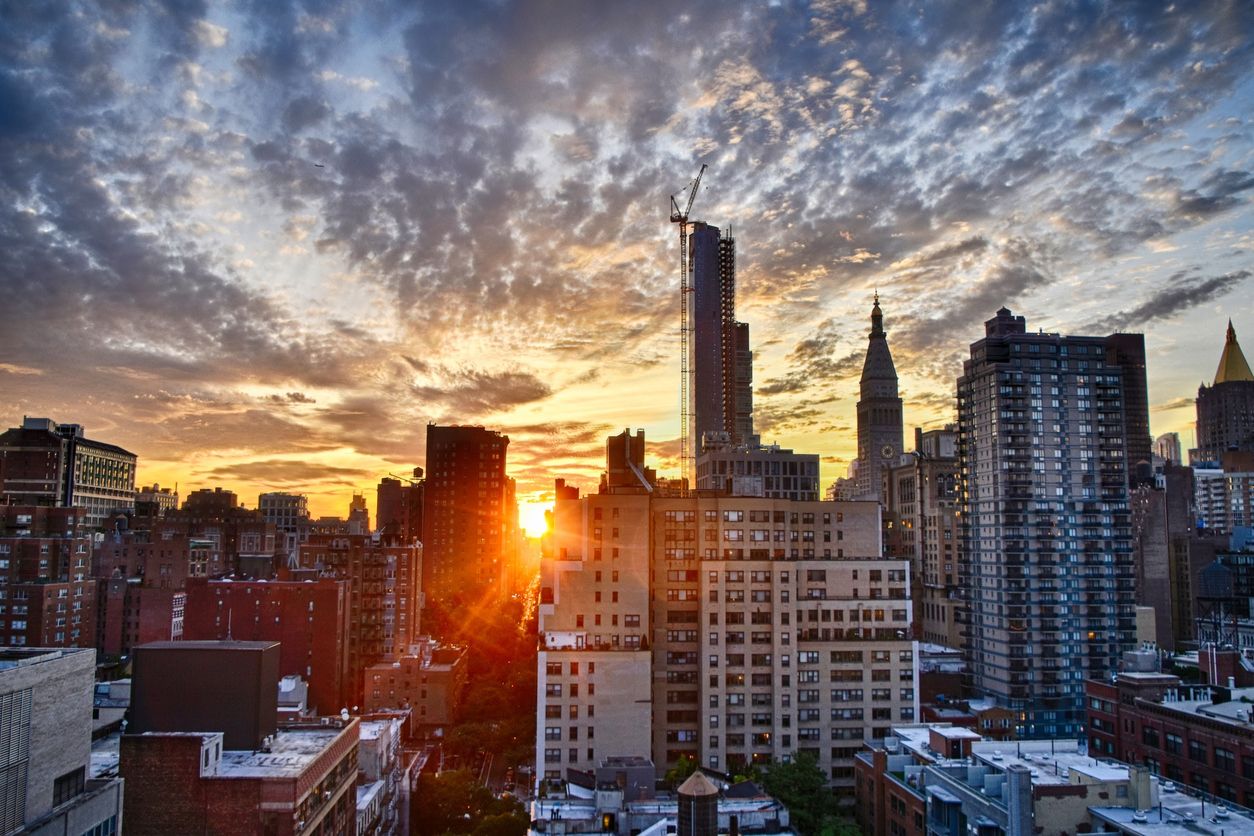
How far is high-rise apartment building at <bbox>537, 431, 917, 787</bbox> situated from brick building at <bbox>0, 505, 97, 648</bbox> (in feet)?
282

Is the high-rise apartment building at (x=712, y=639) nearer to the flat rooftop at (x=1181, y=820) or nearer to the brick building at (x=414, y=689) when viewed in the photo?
the flat rooftop at (x=1181, y=820)

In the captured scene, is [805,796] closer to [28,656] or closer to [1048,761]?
[1048,761]

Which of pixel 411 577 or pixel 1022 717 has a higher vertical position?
pixel 411 577

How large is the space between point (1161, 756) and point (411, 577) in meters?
104

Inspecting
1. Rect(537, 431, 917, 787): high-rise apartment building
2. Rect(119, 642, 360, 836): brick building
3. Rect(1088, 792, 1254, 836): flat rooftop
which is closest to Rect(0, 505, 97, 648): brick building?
Rect(119, 642, 360, 836): brick building

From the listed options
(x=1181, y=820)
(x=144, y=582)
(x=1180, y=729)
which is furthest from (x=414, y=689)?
(x=1181, y=820)

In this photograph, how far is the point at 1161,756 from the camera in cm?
8494

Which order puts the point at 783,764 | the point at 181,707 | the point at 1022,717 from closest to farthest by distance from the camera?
the point at 181,707
the point at 783,764
the point at 1022,717

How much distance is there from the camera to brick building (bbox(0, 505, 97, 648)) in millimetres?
128625

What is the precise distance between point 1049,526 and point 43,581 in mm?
152013

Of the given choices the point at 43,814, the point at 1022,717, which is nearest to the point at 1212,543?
the point at 1022,717

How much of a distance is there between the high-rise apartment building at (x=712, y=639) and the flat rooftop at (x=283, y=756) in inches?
944

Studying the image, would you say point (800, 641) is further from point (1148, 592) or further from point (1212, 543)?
point (1212, 543)

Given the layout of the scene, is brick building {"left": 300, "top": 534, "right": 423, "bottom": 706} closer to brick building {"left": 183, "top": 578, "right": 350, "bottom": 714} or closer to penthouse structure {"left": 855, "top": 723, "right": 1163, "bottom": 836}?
brick building {"left": 183, "top": 578, "right": 350, "bottom": 714}
